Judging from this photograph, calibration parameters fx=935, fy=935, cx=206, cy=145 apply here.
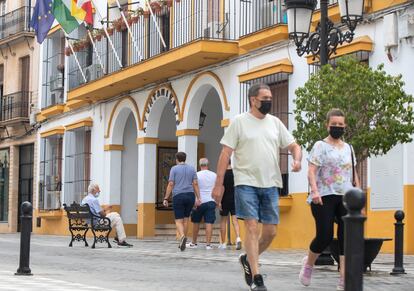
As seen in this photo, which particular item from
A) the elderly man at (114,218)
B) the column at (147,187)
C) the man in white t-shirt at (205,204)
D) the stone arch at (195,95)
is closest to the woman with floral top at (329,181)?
the man in white t-shirt at (205,204)

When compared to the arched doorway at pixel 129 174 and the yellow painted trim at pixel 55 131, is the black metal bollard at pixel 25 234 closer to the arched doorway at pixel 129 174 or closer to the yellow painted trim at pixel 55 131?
the arched doorway at pixel 129 174

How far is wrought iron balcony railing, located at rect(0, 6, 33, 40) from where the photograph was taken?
35781 millimetres

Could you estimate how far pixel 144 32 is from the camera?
82.5ft

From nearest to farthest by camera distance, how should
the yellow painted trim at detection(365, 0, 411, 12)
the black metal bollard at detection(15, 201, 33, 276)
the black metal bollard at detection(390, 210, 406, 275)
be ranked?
the black metal bollard at detection(15, 201, 33, 276) < the black metal bollard at detection(390, 210, 406, 275) < the yellow painted trim at detection(365, 0, 411, 12)

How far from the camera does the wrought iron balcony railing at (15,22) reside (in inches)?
1409

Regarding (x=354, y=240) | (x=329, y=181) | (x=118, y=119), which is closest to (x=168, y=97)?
(x=118, y=119)

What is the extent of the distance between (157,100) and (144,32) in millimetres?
1864

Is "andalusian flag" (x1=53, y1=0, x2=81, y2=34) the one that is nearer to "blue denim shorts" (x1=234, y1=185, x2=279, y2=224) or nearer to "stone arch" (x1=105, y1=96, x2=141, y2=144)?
"stone arch" (x1=105, y1=96, x2=141, y2=144)

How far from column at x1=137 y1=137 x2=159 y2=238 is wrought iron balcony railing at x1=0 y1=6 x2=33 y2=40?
11.6 metres

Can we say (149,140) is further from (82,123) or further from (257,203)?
(257,203)

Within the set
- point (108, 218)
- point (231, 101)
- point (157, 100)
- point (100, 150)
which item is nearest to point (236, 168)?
point (108, 218)

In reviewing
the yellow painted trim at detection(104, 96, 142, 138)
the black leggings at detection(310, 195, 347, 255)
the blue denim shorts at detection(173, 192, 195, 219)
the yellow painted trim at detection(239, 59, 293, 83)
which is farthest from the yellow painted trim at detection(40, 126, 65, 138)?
the black leggings at detection(310, 195, 347, 255)

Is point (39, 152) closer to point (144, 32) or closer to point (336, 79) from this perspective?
point (144, 32)

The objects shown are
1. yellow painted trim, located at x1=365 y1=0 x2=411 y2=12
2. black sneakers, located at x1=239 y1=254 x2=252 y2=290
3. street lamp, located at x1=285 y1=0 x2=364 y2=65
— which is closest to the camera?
black sneakers, located at x1=239 y1=254 x2=252 y2=290
